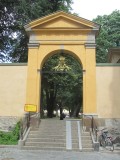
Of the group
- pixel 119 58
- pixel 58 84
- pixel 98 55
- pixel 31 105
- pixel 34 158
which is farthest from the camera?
pixel 98 55

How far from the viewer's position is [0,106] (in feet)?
64.0

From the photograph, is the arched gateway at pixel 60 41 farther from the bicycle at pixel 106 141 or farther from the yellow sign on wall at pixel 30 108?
the bicycle at pixel 106 141

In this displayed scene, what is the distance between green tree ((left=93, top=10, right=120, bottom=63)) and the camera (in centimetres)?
3766

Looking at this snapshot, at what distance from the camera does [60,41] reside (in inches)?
781

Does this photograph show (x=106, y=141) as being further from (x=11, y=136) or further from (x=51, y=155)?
(x=11, y=136)

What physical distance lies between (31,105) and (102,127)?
4.21m

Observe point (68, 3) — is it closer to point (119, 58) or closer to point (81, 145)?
point (119, 58)

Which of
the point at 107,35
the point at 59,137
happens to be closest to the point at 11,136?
the point at 59,137

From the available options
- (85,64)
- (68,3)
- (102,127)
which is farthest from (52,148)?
(68,3)

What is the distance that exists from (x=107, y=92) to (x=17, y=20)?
41.2 ft

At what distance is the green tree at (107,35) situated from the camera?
3766 cm

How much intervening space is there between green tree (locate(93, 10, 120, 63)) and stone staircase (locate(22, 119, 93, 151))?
19263 mm

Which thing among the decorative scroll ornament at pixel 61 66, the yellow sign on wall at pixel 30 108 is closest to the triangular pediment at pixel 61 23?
the decorative scroll ornament at pixel 61 66

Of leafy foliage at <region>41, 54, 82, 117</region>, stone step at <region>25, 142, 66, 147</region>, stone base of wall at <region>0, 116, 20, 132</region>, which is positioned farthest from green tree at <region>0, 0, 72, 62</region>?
stone step at <region>25, 142, 66, 147</region>
